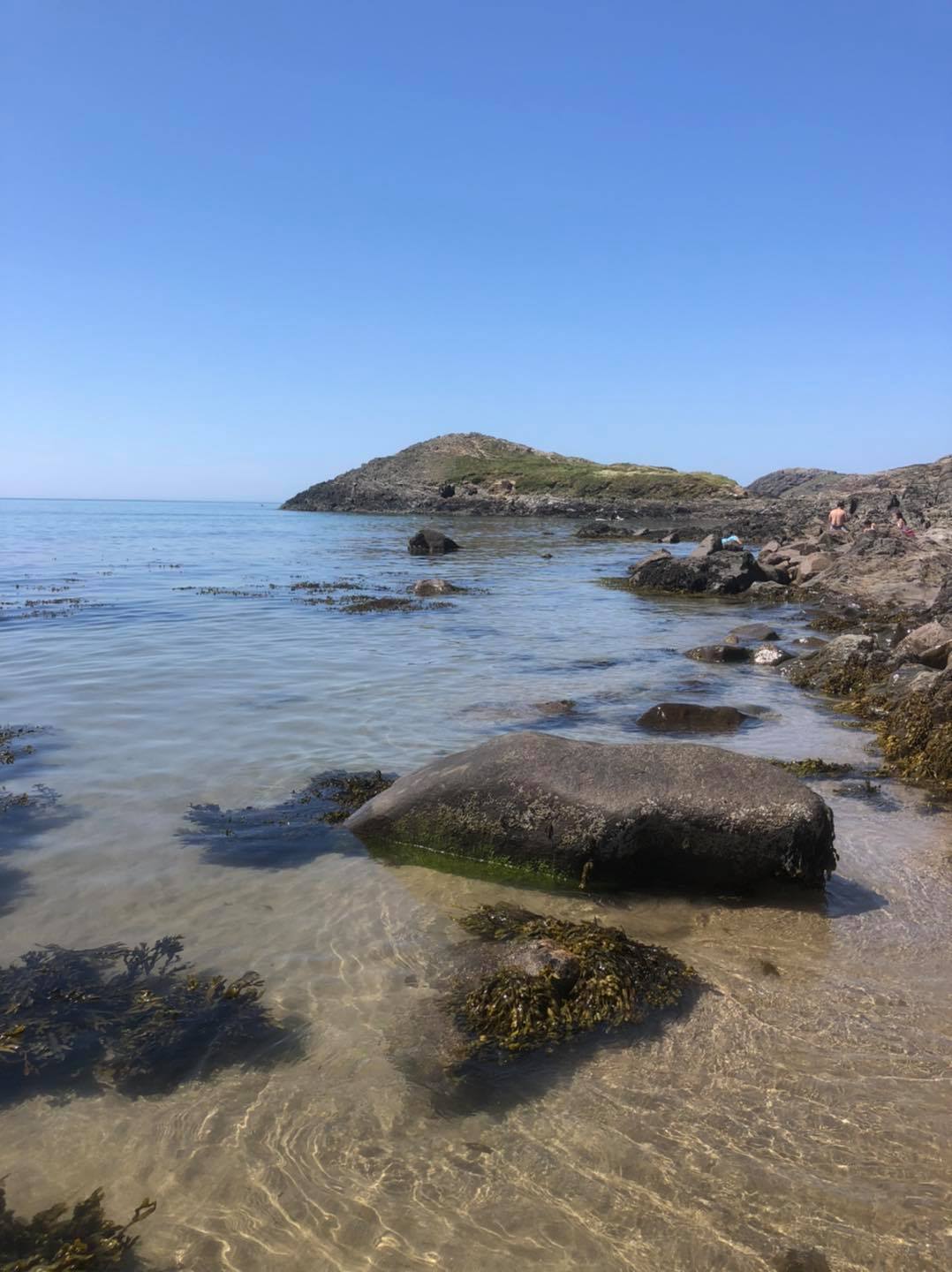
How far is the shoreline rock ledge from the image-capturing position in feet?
18.8

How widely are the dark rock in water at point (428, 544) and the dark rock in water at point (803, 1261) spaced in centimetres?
3708

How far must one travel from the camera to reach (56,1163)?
3359mm

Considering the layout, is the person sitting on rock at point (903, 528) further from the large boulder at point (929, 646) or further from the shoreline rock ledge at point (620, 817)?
the shoreline rock ledge at point (620, 817)

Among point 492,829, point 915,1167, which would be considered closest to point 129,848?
point 492,829

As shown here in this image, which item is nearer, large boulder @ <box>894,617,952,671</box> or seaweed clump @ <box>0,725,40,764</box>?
seaweed clump @ <box>0,725,40,764</box>

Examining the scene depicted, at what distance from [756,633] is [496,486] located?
77.6 meters

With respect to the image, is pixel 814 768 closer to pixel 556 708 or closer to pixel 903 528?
pixel 556 708

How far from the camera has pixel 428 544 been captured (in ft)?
131

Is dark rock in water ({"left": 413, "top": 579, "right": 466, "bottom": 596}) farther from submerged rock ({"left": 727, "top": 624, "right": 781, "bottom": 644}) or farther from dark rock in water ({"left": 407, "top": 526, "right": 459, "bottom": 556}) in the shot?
dark rock in water ({"left": 407, "top": 526, "right": 459, "bottom": 556})

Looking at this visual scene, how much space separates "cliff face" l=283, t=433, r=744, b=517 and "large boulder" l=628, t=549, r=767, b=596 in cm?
5595

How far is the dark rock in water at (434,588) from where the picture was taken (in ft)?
79.5

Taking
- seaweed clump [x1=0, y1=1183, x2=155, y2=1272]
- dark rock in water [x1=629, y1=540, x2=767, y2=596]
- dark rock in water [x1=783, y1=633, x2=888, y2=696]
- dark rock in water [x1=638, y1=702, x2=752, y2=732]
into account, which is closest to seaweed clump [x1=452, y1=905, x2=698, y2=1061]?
seaweed clump [x1=0, y1=1183, x2=155, y2=1272]

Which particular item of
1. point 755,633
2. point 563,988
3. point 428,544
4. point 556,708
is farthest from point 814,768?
point 428,544

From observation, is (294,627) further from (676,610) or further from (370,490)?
(370,490)
